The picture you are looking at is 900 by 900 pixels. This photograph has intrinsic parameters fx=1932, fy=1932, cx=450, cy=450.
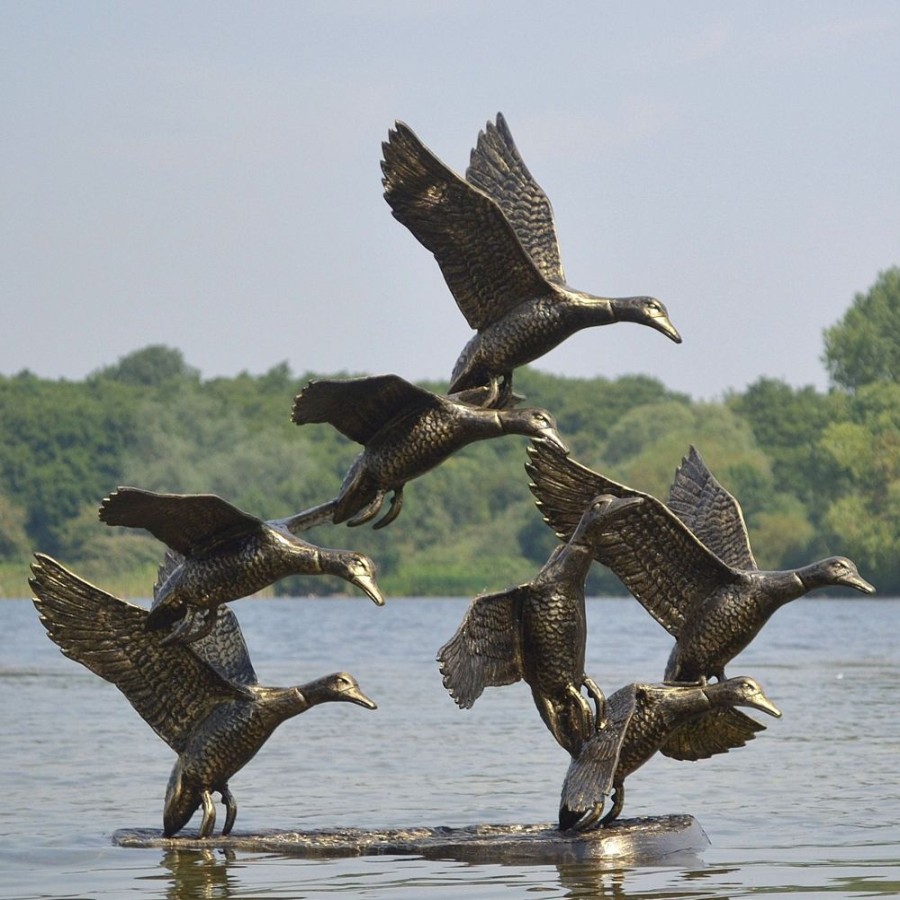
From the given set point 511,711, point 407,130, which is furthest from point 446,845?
point 511,711

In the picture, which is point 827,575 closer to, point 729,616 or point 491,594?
point 729,616

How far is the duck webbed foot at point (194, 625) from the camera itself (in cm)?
1109

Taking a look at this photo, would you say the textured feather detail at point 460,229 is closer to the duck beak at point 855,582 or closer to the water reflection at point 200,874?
the duck beak at point 855,582

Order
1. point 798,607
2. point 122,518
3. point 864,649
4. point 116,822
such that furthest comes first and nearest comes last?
point 798,607 < point 864,649 < point 116,822 < point 122,518

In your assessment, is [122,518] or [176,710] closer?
[122,518]

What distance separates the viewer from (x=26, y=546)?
64.3 metres

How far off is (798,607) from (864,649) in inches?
889

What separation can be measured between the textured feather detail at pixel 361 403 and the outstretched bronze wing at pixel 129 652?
1.72 metres

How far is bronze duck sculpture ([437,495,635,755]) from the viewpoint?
10992 millimetres

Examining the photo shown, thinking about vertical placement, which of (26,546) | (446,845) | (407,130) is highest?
(26,546)

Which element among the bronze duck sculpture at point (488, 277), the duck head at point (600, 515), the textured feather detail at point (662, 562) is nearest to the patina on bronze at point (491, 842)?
the textured feather detail at point (662, 562)

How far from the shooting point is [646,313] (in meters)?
11.2

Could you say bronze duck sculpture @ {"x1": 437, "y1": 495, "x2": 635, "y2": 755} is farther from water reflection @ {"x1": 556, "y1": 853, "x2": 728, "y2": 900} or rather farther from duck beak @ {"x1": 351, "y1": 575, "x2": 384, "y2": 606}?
water reflection @ {"x1": 556, "y1": 853, "x2": 728, "y2": 900}

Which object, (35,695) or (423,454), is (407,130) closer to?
(423,454)
